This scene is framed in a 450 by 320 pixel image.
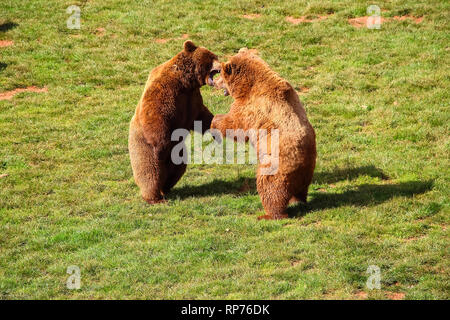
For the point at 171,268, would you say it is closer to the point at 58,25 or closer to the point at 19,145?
the point at 19,145

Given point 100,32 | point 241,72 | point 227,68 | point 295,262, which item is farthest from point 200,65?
point 100,32

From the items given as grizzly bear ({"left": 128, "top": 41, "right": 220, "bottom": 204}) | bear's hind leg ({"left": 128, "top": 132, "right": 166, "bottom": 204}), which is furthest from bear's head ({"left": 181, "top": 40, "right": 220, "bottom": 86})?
bear's hind leg ({"left": 128, "top": 132, "right": 166, "bottom": 204})

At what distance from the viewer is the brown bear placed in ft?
31.2

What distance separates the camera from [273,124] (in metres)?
9.68

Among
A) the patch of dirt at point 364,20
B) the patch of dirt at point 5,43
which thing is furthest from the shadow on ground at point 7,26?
the patch of dirt at point 364,20

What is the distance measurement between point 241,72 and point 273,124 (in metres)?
1.00

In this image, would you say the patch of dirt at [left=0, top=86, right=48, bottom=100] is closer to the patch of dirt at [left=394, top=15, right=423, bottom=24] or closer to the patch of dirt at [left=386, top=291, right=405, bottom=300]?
the patch of dirt at [left=394, top=15, right=423, bottom=24]

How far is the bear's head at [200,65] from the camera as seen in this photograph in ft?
35.0

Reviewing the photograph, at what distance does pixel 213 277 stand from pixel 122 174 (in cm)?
426

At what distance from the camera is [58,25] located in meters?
18.8

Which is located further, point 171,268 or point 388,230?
point 388,230

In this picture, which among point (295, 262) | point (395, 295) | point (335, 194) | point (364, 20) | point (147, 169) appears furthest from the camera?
point (364, 20)

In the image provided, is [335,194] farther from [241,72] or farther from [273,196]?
[241,72]
